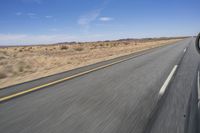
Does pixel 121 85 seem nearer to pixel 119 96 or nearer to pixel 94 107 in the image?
pixel 119 96

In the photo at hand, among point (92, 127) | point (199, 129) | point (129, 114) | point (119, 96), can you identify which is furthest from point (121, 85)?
point (199, 129)

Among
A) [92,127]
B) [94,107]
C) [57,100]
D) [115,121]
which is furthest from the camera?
[57,100]

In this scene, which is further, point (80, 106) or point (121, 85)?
point (121, 85)

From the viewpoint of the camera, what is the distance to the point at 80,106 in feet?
13.9

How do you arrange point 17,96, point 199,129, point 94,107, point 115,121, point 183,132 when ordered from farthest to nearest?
point 17,96 < point 94,107 < point 115,121 < point 183,132 < point 199,129

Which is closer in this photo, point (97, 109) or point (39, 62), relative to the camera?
point (97, 109)

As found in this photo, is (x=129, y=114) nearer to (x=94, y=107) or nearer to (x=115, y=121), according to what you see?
(x=115, y=121)

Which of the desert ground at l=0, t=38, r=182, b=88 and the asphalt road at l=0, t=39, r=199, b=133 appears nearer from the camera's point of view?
the asphalt road at l=0, t=39, r=199, b=133

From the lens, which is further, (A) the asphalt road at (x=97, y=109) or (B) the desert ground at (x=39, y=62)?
(B) the desert ground at (x=39, y=62)

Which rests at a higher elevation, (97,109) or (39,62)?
(97,109)

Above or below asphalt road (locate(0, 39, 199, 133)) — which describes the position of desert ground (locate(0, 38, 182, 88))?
below

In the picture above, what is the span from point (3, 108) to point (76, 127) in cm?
223

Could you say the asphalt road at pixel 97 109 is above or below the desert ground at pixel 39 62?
above

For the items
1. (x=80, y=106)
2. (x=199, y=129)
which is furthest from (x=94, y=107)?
(x=199, y=129)
